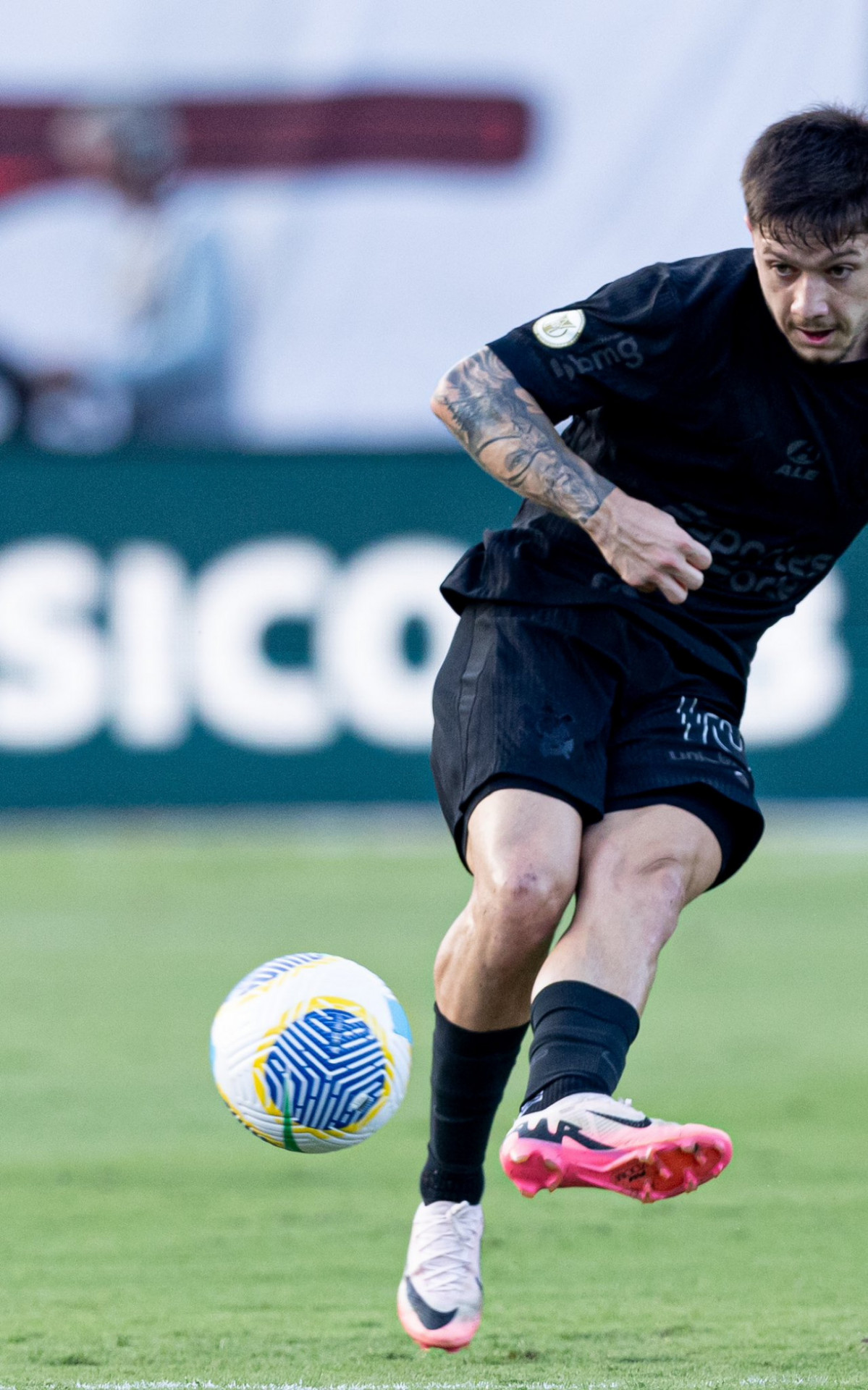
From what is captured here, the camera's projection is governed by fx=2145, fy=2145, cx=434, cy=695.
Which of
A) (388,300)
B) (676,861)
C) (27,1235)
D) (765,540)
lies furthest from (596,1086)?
(388,300)

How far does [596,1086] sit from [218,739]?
866 centimetres

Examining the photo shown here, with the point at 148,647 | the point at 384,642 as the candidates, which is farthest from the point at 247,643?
the point at 384,642

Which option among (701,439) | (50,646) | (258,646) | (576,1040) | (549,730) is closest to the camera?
(576,1040)

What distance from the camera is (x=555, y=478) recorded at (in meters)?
3.97

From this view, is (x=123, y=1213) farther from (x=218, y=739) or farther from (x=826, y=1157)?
(x=218, y=739)

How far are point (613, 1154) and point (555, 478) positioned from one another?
128cm

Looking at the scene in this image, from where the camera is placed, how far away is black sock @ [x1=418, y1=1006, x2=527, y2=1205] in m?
4.21

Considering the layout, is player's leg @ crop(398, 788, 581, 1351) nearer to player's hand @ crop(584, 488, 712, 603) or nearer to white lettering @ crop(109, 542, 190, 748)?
player's hand @ crop(584, 488, 712, 603)

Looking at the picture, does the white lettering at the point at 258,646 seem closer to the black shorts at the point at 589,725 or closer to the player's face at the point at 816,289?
the black shorts at the point at 589,725

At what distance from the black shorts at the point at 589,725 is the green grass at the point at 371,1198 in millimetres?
936

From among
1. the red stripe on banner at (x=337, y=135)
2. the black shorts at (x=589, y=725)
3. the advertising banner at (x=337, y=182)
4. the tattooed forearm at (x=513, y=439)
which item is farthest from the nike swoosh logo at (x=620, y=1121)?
the red stripe on banner at (x=337, y=135)

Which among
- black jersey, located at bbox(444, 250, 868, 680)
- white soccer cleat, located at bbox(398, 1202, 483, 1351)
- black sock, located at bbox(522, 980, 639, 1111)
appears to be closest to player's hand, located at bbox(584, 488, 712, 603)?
black jersey, located at bbox(444, 250, 868, 680)

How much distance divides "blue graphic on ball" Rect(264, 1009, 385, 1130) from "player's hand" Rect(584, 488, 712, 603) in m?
1.02

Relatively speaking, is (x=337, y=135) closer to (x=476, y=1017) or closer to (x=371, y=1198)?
(x=371, y=1198)
